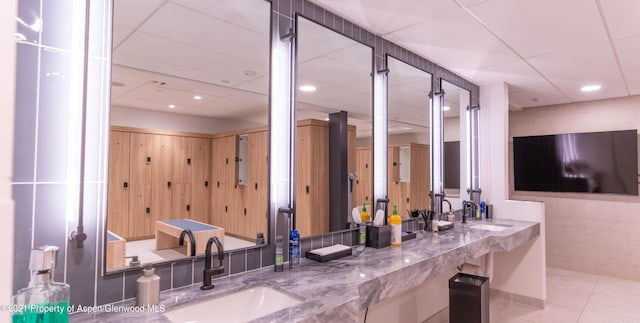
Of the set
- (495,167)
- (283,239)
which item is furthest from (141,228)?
(495,167)

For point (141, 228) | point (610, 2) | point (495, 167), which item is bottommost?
point (141, 228)

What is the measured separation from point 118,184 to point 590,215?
5.85 m

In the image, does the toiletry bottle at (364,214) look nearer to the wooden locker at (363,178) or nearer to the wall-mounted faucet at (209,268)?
the wooden locker at (363,178)

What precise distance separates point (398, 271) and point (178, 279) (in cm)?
113

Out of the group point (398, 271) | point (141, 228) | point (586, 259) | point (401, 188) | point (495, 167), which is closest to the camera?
point (141, 228)

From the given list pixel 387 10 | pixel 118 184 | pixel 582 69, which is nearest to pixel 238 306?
pixel 118 184

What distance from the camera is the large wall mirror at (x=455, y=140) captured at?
3.57 metres

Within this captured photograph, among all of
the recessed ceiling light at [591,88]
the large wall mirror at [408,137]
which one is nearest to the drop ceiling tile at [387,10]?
the large wall mirror at [408,137]

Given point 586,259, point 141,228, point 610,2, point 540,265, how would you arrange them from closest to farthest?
1. point 141,228
2. point 610,2
3. point 540,265
4. point 586,259

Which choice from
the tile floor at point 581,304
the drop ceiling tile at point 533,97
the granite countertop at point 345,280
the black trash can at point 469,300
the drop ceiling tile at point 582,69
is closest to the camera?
the granite countertop at point 345,280

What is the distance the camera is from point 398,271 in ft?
5.99

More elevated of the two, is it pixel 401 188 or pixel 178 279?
pixel 401 188

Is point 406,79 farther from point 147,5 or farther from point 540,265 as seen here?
point 540,265

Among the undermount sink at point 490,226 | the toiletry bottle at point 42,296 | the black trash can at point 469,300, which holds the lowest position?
the black trash can at point 469,300
